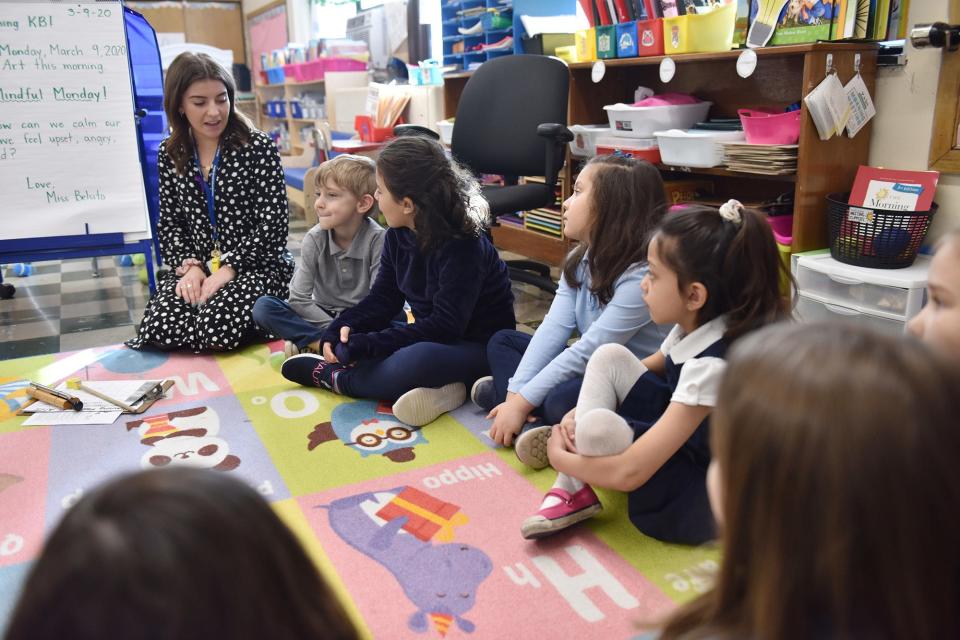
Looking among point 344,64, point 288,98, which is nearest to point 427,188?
point 344,64

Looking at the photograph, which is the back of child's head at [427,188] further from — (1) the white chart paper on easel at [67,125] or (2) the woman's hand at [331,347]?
(1) the white chart paper on easel at [67,125]

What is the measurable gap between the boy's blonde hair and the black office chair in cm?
45

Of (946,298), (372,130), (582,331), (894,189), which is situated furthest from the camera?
(372,130)

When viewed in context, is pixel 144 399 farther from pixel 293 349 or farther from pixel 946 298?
pixel 946 298

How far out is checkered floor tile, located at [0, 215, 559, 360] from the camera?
2447 mm

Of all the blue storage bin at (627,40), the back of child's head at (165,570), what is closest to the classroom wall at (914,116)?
the blue storage bin at (627,40)

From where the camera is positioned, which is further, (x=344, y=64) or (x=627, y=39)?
(x=344, y=64)

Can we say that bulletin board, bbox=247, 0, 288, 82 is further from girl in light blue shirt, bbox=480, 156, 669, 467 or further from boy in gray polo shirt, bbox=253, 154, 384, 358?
girl in light blue shirt, bbox=480, 156, 669, 467

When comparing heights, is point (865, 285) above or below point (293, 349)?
above

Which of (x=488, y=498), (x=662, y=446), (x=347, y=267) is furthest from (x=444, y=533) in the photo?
(x=347, y=267)

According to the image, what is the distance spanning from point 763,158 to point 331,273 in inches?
47.9

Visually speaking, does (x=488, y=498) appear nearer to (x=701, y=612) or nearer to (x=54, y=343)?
(x=701, y=612)

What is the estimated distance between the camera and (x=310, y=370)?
192cm

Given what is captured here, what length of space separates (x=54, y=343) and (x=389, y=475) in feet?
4.90
